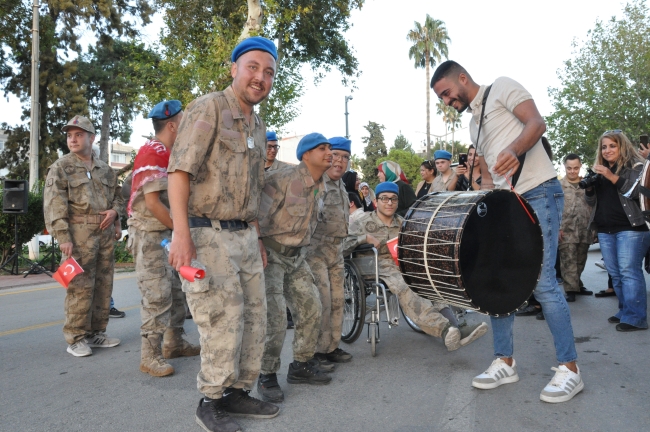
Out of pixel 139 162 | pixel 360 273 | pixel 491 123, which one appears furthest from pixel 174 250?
pixel 360 273

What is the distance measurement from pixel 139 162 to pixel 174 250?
1.55 metres

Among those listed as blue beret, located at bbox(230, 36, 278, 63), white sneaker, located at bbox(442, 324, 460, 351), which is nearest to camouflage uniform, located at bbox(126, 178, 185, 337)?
blue beret, located at bbox(230, 36, 278, 63)

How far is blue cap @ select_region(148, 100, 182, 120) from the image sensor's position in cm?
460

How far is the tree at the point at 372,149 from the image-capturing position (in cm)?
6253

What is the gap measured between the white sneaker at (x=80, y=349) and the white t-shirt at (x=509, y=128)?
13.1 ft

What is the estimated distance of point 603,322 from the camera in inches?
244

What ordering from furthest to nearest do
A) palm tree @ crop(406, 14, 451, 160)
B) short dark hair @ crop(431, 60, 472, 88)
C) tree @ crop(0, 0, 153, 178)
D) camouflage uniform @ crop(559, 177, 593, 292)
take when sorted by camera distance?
1. palm tree @ crop(406, 14, 451, 160)
2. tree @ crop(0, 0, 153, 178)
3. camouflage uniform @ crop(559, 177, 593, 292)
4. short dark hair @ crop(431, 60, 472, 88)

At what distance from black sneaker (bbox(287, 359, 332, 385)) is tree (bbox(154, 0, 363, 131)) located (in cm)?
1423

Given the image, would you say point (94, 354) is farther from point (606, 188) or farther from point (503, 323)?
point (606, 188)

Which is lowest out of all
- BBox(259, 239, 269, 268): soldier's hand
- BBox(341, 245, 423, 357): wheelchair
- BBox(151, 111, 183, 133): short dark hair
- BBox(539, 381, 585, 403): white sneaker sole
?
BBox(539, 381, 585, 403): white sneaker sole

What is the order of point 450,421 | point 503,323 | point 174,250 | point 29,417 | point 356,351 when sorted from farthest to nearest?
point 356,351 → point 503,323 → point 29,417 → point 450,421 → point 174,250

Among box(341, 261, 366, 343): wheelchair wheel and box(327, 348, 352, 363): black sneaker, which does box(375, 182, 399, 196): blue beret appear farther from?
box(327, 348, 352, 363): black sneaker

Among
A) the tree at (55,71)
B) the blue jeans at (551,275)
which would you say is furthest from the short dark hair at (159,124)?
the tree at (55,71)

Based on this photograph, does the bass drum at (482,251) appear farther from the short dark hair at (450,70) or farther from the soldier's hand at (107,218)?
the soldier's hand at (107,218)
